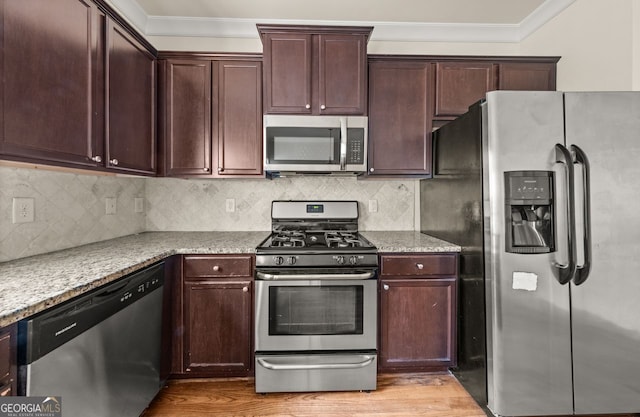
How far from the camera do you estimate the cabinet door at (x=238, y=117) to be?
2.32 meters

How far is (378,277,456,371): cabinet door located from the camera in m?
2.05

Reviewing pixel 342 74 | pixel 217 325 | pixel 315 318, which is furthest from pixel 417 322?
pixel 342 74

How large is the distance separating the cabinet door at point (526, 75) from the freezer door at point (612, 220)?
861 mm

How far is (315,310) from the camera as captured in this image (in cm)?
194

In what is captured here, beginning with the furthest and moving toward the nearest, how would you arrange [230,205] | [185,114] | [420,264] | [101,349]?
1. [230,205]
2. [185,114]
3. [420,264]
4. [101,349]

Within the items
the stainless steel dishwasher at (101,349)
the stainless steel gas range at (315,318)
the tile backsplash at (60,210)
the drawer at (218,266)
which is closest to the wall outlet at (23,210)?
the tile backsplash at (60,210)

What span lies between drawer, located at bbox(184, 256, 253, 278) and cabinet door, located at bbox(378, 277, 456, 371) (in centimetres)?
93

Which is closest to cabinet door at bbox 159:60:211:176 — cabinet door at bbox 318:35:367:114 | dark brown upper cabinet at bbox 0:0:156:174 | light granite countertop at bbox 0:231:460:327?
dark brown upper cabinet at bbox 0:0:156:174

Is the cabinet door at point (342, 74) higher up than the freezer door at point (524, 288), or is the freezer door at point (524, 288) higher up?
the cabinet door at point (342, 74)

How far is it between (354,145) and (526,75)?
147cm

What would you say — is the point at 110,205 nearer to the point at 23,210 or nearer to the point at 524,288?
the point at 23,210

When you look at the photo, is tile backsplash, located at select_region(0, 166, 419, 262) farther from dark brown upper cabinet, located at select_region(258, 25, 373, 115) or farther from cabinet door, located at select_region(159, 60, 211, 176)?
dark brown upper cabinet, located at select_region(258, 25, 373, 115)

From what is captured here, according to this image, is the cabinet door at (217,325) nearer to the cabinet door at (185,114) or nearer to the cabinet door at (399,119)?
the cabinet door at (185,114)

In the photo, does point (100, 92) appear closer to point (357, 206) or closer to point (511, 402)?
point (357, 206)
